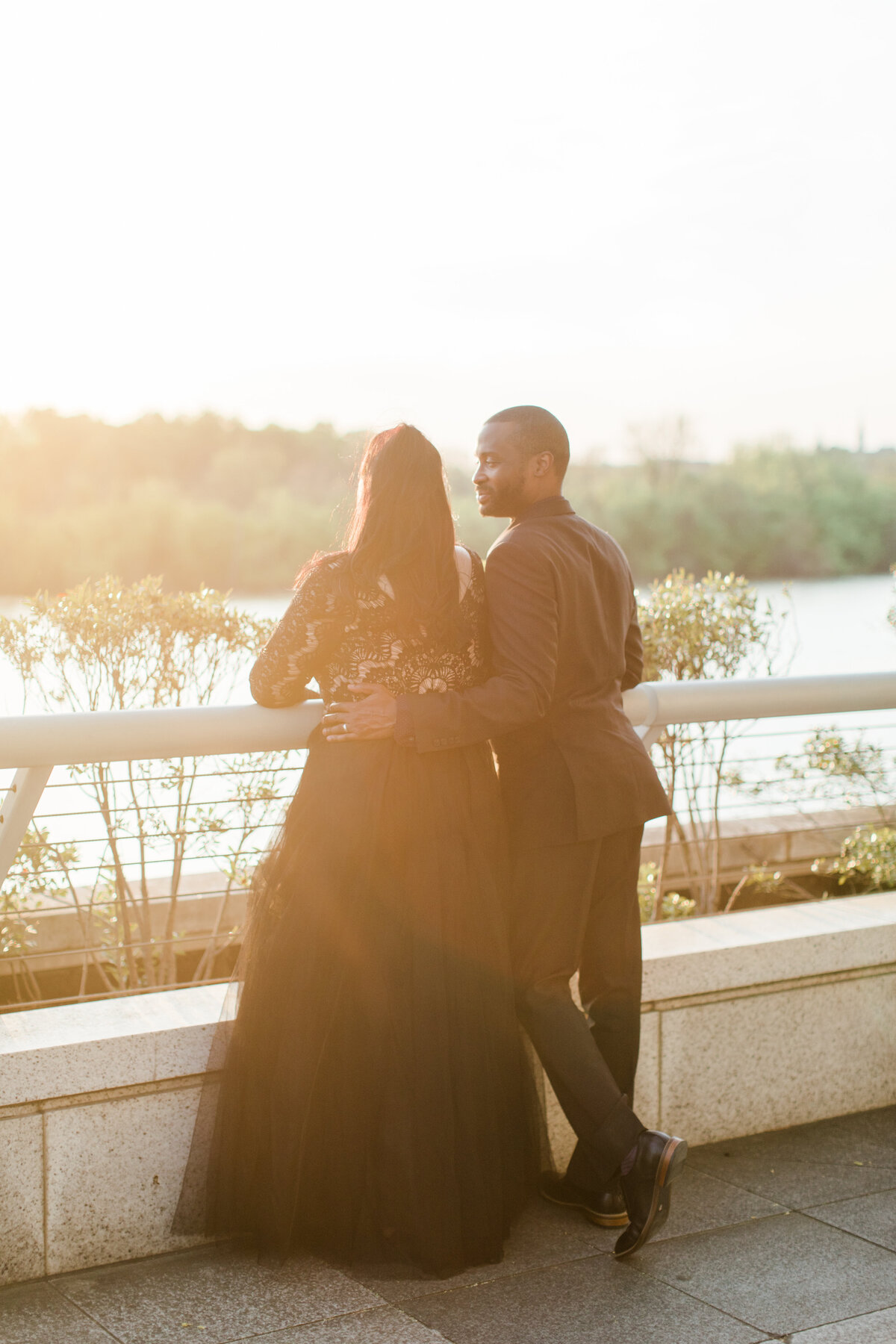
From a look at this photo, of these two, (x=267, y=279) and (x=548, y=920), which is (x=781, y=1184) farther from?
(x=267, y=279)

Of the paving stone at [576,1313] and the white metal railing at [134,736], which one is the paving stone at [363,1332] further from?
the white metal railing at [134,736]

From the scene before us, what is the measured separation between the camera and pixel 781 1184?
9.99ft

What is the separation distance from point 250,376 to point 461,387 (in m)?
6.00

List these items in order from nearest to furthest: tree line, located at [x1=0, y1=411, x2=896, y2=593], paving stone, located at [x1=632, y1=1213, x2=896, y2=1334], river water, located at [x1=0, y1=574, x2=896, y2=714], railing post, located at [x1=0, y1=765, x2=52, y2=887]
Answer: paving stone, located at [x1=632, y1=1213, x2=896, y2=1334] → railing post, located at [x1=0, y1=765, x2=52, y2=887] → tree line, located at [x1=0, y1=411, x2=896, y2=593] → river water, located at [x1=0, y1=574, x2=896, y2=714]

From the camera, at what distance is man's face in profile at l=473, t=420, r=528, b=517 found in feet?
9.00

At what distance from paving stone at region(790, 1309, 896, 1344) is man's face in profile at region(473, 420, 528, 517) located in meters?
1.77

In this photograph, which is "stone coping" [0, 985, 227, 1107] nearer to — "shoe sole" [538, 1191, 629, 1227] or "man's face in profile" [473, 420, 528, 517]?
"shoe sole" [538, 1191, 629, 1227]

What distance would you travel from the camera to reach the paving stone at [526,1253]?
251cm

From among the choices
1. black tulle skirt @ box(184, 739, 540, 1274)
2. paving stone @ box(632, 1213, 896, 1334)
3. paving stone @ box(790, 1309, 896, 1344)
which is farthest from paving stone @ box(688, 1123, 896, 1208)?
black tulle skirt @ box(184, 739, 540, 1274)

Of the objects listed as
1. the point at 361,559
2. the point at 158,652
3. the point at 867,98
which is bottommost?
the point at 158,652

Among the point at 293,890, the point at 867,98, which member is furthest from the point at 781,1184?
the point at 867,98

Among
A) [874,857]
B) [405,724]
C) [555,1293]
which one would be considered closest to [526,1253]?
[555,1293]

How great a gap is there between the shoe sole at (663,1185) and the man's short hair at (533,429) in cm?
148

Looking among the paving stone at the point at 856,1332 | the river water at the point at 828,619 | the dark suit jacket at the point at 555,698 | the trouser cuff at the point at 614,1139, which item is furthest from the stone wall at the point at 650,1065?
the river water at the point at 828,619
